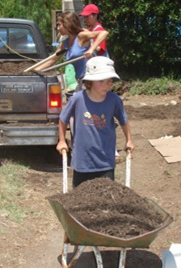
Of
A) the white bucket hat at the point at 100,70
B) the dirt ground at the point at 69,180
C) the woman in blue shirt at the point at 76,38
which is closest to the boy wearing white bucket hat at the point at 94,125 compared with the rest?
the white bucket hat at the point at 100,70

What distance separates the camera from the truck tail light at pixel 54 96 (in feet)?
22.7

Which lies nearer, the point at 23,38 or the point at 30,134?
the point at 30,134

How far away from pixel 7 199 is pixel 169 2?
29.0 feet

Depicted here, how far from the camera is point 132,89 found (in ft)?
44.1

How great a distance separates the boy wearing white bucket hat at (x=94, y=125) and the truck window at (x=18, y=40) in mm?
3900

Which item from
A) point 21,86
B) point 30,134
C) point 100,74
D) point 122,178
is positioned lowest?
point 122,178

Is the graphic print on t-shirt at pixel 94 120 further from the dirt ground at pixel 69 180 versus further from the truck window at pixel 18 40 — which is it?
the truck window at pixel 18 40

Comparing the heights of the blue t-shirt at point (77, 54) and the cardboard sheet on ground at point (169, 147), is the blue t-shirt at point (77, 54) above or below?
above

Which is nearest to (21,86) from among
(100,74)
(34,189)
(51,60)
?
(51,60)

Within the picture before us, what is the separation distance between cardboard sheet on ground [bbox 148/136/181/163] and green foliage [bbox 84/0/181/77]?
5.46 metres

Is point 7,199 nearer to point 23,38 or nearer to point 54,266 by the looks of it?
point 54,266

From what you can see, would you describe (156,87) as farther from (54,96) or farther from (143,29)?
(54,96)

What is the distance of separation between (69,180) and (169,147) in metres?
1.99

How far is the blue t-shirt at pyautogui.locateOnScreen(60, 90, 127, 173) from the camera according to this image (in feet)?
14.5
